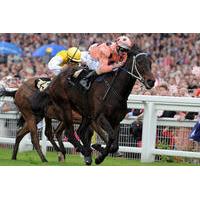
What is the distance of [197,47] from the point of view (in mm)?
19172

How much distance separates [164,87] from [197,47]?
5478mm

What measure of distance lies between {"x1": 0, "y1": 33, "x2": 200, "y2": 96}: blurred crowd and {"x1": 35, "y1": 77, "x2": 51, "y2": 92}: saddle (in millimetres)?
4029

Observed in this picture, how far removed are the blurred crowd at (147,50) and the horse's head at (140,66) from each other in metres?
5.02

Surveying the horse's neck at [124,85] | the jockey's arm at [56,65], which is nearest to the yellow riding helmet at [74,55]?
the jockey's arm at [56,65]

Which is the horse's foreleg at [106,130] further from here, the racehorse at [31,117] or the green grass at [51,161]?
the racehorse at [31,117]

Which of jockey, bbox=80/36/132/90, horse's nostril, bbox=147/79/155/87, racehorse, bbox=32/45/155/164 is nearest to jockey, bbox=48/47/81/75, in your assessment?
racehorse, bbox=32/45/155/164

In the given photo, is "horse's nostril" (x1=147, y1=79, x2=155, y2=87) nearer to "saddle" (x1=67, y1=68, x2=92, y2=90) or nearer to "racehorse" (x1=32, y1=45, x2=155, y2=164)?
"racehorse" (x1=32, y1=45, x2=155, y2=164)

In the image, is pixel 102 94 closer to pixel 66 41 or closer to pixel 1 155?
pixel 1 155

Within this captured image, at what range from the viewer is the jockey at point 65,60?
39.9 feet

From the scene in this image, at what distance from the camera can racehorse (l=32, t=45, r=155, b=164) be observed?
1067cm

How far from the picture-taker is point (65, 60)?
12.3 meters

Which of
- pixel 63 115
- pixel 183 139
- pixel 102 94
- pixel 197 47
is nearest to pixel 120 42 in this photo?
pixel 102 94

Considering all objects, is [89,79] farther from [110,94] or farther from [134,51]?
[134,51]

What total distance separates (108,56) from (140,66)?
0.59 m
